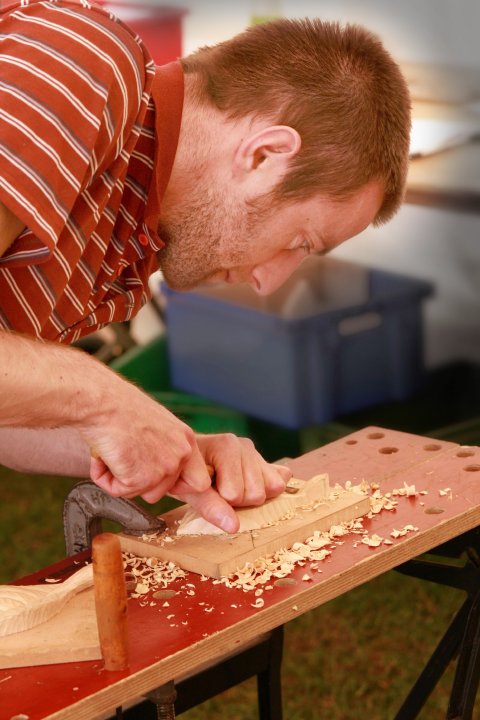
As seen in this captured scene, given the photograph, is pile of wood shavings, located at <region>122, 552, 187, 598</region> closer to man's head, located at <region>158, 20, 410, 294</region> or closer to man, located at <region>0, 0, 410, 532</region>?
man, located at <region>0, 0, 410, 532</region>

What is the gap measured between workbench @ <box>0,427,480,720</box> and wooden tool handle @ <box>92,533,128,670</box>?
3 cm

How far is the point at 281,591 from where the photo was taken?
5.51ft

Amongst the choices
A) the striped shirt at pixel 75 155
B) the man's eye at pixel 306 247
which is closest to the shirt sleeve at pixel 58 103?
the striped shirt at pixel 75 155

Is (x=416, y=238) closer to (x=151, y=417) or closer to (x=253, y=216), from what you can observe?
(x=253, y=216)

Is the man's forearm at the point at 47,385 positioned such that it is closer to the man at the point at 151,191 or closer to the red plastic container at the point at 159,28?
the man at the point at 151,191

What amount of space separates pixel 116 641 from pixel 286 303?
296cm

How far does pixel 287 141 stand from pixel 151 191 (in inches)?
10.5

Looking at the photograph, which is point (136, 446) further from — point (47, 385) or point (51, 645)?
point (51, 645)

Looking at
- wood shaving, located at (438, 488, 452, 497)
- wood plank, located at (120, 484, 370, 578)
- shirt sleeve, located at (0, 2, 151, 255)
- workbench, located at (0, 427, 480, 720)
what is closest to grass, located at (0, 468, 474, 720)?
workbench, located at (0, 427, 480, 720)

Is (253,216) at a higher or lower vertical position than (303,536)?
higher

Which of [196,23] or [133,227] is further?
[196,23]

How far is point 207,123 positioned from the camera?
2016 mm

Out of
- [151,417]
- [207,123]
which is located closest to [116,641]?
[151,417]

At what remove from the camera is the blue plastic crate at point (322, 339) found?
4.32 m
